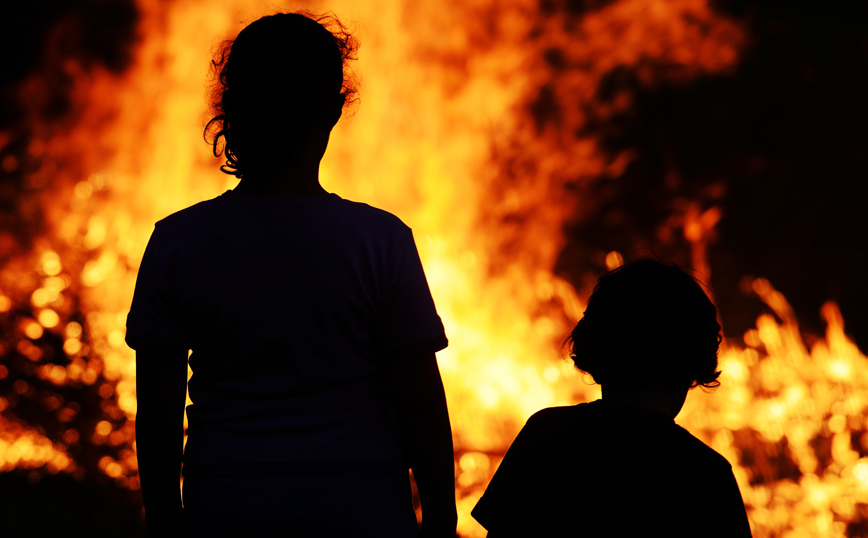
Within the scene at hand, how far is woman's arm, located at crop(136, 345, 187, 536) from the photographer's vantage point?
101cm

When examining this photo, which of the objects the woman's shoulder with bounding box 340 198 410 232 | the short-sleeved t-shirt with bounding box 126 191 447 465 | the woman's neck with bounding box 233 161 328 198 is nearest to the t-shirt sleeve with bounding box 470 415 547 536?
the short-sleeved t-shirt with bounding box 126 191 447 465

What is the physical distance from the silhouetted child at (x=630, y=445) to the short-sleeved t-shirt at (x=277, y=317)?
26cm

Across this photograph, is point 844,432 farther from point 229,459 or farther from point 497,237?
point 229,459

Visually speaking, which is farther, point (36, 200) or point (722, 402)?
point (36, 200)

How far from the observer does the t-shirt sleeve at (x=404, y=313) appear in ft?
3.33

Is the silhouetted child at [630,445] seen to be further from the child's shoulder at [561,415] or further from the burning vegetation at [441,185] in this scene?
the burning vegetation at [441,185]

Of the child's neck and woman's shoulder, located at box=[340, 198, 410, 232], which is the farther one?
the child's neck

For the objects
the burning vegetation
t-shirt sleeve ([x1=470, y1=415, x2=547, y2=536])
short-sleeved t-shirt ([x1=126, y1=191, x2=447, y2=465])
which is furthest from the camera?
the burning vegetation

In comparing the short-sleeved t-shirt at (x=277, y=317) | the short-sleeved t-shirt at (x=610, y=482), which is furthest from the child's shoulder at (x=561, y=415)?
the short-sleeved t-shirt at (x=277, y=317)

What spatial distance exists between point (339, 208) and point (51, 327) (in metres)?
2.88

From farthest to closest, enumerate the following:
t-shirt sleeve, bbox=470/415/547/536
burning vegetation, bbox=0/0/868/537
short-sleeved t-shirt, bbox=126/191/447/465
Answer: burning vegetation, bbox=0/0/868/537 → t-shirt sleeve, bbox=470/415/547/536 → short-sleeved t-shirt, bbox=126/191/447/465

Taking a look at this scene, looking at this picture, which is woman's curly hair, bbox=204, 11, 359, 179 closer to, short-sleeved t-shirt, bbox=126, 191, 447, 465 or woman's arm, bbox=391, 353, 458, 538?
short-sleeved t-shirt, bbox=126, 191, 447, 465

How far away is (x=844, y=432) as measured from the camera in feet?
10.0

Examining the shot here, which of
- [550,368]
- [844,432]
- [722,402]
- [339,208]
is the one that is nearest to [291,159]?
[339,208]
